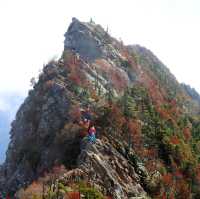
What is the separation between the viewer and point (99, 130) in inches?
3489

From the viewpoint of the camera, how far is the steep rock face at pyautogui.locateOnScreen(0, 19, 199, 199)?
82.3m

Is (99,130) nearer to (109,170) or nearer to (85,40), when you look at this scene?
(109,170)

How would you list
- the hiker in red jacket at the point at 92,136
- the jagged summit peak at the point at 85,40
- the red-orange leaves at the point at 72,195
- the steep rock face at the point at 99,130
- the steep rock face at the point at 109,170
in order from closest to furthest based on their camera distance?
the red-orange leaves at the point at 72,195 < the steep rock face at the point at 109,170 < the hiker in red jacket at the point at 92,136 < the steep rock face at the point at 99,130 < the jagged summit peak at the point at 85,40

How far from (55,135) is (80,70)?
74.2 ft

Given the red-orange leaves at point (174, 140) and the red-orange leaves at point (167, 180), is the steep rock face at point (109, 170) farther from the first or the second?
the red-orange leaves at point (174, 140)

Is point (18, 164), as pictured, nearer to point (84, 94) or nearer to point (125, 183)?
point (84, 94)

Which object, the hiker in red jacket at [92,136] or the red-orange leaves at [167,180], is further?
the red-orange leaves at [167,180]

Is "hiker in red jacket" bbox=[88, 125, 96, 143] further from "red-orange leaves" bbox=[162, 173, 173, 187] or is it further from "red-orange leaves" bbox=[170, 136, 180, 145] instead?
"red-orange leaves" bbox=[170, 136, 180, 145]

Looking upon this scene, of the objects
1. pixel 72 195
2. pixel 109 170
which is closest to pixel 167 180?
pixel 109 170

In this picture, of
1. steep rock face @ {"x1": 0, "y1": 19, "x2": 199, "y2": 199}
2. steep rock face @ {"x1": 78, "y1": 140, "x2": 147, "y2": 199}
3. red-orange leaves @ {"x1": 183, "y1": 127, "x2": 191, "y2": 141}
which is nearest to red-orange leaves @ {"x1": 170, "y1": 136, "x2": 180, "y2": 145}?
steep rock face @ {"x1": 0, "y1": 19, "x2": 199, "y2": 199}

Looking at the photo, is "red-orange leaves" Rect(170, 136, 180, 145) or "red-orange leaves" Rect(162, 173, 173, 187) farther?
"red-orange leaves" Rect(170, 136, 180, 145)

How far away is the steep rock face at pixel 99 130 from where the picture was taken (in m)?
82.3

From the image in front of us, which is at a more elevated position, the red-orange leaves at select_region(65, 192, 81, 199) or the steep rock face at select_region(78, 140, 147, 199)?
the steep rock face at select_region(78, 140, 147, 199)

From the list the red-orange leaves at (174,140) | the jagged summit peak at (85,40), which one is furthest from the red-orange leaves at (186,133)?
the jagged summit peak at (85,40)
